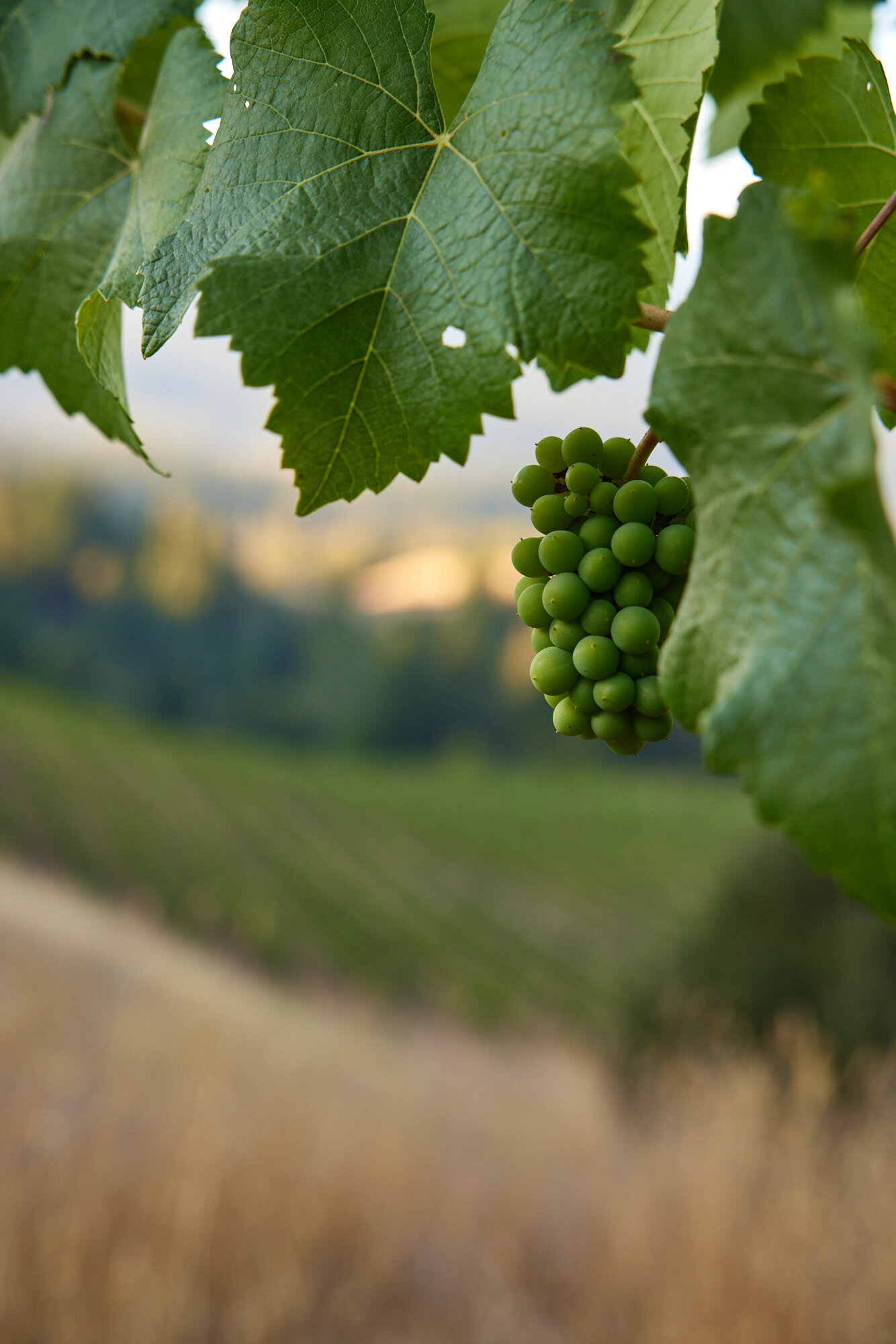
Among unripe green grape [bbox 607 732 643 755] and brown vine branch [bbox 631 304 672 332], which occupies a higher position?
brown vine branch [bbox 631 304 672 332]

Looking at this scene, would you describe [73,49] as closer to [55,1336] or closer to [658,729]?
[658,729]

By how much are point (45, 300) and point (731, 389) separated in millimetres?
414

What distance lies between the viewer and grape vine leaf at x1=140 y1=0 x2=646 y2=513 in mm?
314

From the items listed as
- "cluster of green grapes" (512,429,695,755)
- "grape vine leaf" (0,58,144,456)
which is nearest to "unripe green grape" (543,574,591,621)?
"cluster of green grapes" (512,429,695,755)

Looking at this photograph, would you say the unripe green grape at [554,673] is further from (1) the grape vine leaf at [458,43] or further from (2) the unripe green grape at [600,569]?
(1) the grape vine leaf at [458,43]

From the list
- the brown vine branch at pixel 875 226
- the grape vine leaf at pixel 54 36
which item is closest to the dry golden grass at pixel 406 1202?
the grape vine leaf at pixel 54 36

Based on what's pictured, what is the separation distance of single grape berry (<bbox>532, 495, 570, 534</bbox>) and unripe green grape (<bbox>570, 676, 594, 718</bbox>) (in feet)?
0.20

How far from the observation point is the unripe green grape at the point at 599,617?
359mm

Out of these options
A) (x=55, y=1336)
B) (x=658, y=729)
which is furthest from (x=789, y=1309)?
(x=658, y=729)

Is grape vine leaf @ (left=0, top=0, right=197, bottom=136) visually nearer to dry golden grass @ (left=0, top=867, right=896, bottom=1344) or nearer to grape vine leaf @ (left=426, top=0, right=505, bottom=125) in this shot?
grape vine leaf @ (left=426, top=0, right=505, bottom=125)

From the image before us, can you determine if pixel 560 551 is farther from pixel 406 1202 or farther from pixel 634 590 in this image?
pixel 406 1202

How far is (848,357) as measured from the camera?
212 mm

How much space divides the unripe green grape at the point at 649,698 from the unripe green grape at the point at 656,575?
4 cm

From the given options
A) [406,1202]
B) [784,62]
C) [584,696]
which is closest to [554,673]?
[584,696]
